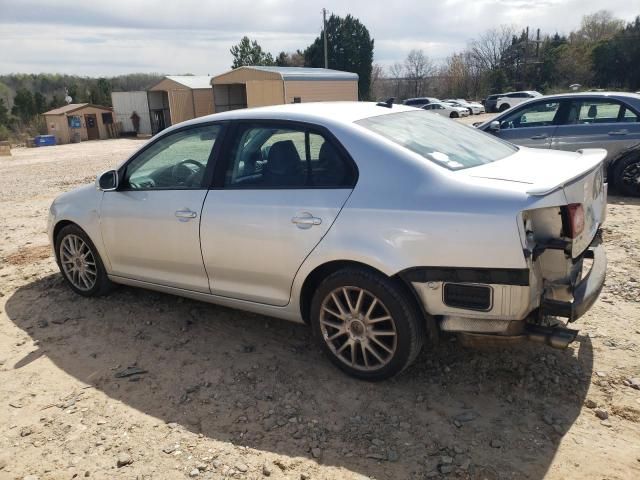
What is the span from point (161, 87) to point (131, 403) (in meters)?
38.2

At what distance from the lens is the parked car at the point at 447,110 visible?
36.2 meters

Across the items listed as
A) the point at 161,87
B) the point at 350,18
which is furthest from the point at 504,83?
the point at 161,87

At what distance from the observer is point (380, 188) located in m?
3.13

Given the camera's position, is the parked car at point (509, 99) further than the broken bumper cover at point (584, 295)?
Yes

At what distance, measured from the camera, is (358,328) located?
10.9ft

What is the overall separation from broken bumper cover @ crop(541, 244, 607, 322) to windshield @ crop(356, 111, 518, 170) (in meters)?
0.90

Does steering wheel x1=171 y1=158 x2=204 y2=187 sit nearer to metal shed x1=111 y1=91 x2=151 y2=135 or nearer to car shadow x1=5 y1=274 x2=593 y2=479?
car shadow x1=5 y1=274 x2=593 y2=479

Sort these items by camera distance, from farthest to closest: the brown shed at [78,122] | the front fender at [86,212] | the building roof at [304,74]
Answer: the brown shed at [78,122]
the building roof at [304,74]
the front fender at [86,212]

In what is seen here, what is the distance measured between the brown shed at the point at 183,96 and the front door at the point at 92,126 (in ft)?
14.1

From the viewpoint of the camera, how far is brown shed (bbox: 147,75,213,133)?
1446 inches

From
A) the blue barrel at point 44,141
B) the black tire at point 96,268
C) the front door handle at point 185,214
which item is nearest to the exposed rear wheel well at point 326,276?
the front door handle at point 185,214

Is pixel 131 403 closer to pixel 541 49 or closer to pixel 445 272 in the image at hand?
pixel 445 272

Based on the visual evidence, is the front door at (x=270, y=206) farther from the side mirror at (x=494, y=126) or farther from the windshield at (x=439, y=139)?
the side mirror at (x=494, y=126)

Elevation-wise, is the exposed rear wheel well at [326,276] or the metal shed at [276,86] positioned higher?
the metal shed at [276,86]
